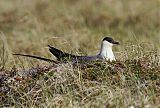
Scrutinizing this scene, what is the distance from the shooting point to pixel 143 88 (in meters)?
5.75

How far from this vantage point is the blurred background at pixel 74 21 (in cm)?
1079

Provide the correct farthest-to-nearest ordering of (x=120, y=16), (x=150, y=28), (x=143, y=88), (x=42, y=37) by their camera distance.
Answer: (x=120, y=16) < (x=150, y=28) < (x=42, y=37) < (x=143, y=88)

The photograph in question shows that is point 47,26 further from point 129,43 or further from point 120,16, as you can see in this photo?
point 129,43

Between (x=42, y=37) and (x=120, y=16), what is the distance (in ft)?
11.6

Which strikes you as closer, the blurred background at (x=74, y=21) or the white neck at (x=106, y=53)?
the white neck at (x=106, y=53)

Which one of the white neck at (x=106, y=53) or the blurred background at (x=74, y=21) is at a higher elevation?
the blurred background at (x=74, y=21)

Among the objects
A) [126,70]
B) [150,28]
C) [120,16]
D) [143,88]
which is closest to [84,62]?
[126,70]

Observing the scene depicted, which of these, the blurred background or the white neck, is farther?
the blurred background

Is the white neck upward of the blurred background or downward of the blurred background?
downward

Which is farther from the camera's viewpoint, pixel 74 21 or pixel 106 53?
pixel 74 21

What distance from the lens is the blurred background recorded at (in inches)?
425

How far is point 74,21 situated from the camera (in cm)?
1312

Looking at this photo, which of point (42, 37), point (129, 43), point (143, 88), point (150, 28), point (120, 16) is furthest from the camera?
point (120, 16)

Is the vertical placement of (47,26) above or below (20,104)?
above
